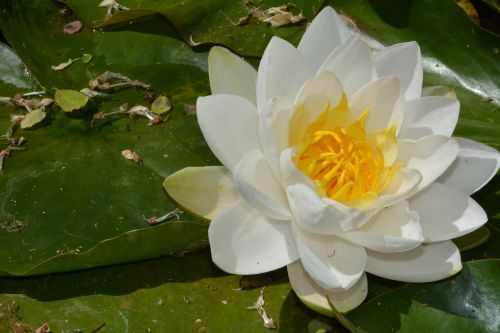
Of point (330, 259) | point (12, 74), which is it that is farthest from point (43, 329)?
point (12, 74)

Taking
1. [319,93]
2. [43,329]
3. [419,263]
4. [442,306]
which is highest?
[319,93]

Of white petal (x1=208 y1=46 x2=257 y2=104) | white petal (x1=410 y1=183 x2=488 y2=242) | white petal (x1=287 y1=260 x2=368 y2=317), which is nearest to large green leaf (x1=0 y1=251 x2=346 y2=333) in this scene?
white petal (x1=287 y1=260 x2=368 y2=317)

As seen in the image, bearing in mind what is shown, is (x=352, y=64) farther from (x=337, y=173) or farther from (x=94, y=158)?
(x=94, y=158)

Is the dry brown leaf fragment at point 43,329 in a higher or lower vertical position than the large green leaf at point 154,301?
lower

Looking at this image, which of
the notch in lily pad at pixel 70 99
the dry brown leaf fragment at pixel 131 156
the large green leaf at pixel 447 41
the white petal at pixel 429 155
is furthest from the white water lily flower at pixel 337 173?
the notch in lily pad at pixel 70 99

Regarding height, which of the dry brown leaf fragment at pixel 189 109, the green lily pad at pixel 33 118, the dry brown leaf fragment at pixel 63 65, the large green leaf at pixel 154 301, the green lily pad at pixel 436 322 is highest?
the dry brown leaf fragment at pixel 63 65

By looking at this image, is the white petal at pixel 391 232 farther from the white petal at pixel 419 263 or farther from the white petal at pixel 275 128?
the white petal at pixel 275 128

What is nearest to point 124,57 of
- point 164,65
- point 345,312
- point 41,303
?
point 164,65

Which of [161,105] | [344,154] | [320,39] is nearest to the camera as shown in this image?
[344,154]
